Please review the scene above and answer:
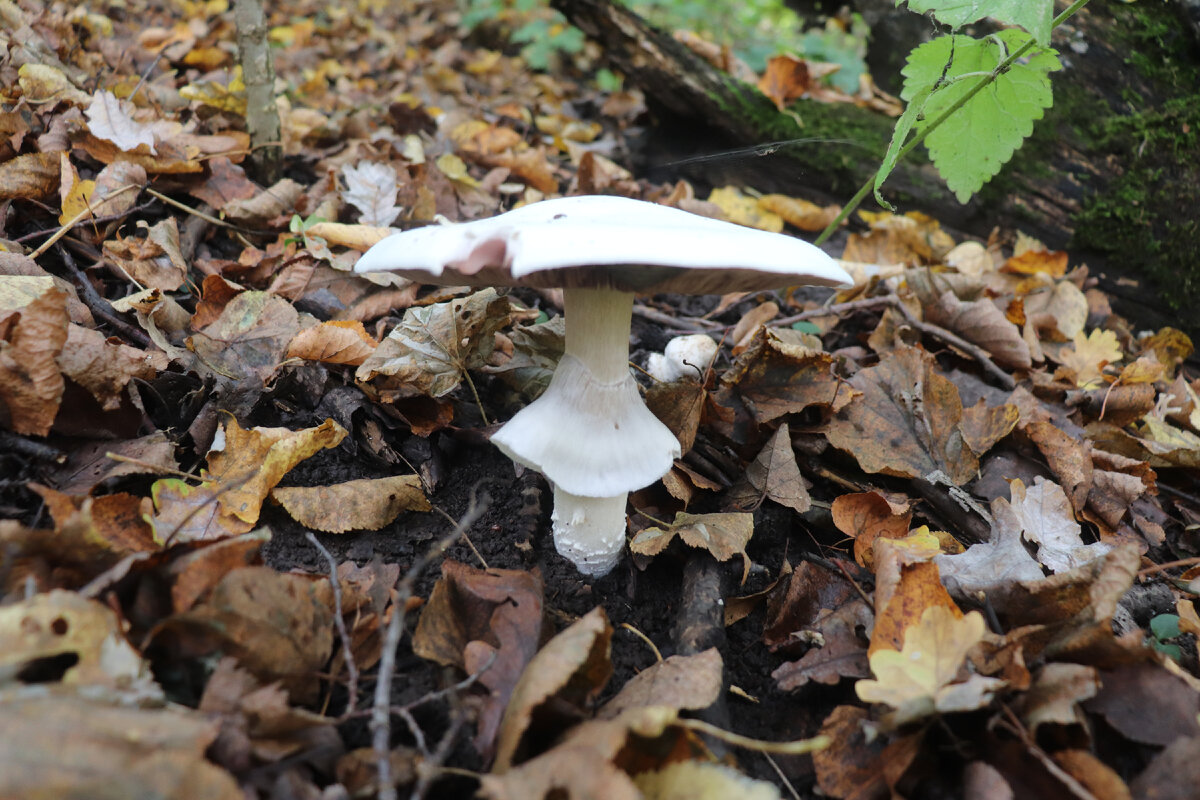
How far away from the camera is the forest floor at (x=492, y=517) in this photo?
1161 mm

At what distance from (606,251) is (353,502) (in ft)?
3.80

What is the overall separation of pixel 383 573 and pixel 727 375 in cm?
132

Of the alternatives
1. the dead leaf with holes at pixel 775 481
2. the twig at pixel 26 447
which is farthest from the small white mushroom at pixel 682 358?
the twig at pixel 26 447

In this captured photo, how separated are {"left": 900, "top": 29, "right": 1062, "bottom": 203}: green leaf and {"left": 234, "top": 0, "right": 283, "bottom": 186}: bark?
8.32 ft

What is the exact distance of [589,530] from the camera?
6.32 feet

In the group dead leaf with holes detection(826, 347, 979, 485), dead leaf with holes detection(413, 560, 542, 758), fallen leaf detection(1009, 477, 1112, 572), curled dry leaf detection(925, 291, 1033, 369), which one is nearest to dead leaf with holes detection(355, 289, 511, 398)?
dead leaf with holes detection(413, 560, 542, 758)

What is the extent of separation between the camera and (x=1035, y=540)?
194 centimetres

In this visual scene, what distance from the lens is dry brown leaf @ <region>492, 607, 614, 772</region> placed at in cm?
120

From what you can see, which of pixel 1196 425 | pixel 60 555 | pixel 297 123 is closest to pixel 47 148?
pixel 297 123

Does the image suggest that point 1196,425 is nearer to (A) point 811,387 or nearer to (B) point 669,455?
(A) point 811,387

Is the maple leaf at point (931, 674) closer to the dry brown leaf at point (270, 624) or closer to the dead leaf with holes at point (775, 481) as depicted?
the dead leaf with holes at point (775, 481)

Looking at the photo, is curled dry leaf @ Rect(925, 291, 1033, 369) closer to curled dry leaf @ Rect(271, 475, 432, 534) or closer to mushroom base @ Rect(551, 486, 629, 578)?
mushroom base @ Rect(551, 486, 629, 578)

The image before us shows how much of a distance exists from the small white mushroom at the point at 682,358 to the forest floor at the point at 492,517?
0.50ft

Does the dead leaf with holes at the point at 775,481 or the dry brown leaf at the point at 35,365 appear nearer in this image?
the dry brown leaf at the point at 35,365
